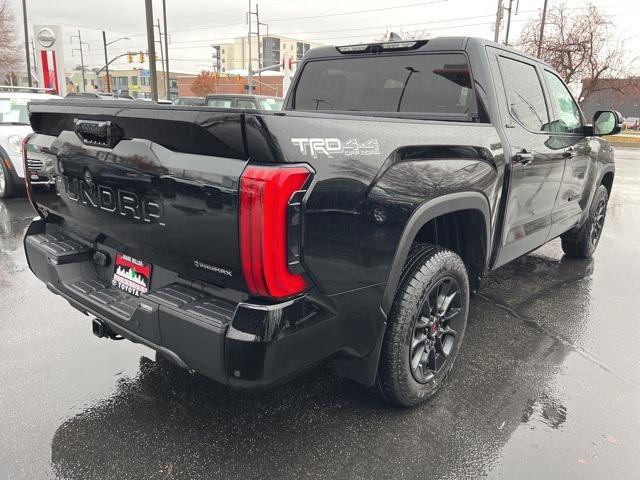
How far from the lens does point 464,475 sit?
224 centimetres

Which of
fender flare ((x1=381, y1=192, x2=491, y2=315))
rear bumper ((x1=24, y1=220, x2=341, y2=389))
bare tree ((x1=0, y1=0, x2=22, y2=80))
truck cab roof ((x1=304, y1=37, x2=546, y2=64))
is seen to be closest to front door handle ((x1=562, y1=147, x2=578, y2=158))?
truck cab roof ((x1=304, y1=37, x2=546, y2=64))

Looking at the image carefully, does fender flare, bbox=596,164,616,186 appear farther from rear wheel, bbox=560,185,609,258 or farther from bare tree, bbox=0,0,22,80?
bare tree, bbox=0,0,22,80

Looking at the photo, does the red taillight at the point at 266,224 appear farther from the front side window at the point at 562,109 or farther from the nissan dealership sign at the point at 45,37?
the nissan dealership sign at the point at 45,37

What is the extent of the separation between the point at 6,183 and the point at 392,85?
6.98 metres

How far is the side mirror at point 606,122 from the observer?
4.40 metres

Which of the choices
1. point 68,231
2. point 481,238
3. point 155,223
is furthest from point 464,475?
point 68,231

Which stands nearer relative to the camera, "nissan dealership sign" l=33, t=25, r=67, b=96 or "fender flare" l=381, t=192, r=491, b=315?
"fender flare" l=381, t=192, r=491, b=315

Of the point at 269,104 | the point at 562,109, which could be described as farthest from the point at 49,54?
the point at 562,109

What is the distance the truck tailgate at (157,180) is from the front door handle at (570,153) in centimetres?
318

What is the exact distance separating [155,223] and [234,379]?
2.35 feet

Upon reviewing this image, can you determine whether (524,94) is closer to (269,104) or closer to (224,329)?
(224,329)

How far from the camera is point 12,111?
8.22 meters

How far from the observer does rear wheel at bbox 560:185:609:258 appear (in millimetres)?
5359

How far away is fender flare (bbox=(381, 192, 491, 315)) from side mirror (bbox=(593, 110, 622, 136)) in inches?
96.0
